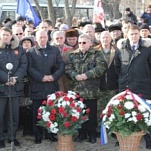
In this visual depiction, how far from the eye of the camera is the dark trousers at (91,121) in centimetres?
668

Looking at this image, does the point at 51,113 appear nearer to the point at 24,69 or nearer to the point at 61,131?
the point at 61,131

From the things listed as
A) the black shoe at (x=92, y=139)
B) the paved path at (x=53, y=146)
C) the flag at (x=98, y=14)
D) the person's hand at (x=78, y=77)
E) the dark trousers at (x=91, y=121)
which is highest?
the flag at (x=98, y=14)

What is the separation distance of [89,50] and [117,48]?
464mm

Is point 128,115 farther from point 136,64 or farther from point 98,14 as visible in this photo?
point 98,14

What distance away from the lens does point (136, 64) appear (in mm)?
6129

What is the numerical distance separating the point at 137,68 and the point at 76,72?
1017mm

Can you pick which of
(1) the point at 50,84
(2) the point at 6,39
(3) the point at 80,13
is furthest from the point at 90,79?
(3) the point at 80,13

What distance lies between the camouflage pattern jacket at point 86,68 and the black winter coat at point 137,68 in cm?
40

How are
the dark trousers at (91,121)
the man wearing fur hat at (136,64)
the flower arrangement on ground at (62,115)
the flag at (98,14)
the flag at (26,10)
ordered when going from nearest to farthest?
the flower arrangement on ground at (62,115) < the man wearing fur hat at (136,64) < the dark trousers at (91,121) < the flag at (98,14) < the flag at (26,10)

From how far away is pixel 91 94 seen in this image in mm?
6551

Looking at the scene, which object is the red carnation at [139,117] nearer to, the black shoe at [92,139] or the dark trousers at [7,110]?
the black shoe at [92,139]

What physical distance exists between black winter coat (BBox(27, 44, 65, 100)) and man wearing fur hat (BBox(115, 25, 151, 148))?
1.08m

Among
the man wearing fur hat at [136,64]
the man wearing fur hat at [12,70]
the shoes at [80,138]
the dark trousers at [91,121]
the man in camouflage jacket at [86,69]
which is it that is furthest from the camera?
the shoes at [80,138]

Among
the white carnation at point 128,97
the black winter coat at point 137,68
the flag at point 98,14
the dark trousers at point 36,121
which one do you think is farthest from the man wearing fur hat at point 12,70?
the flag at point 98,14
